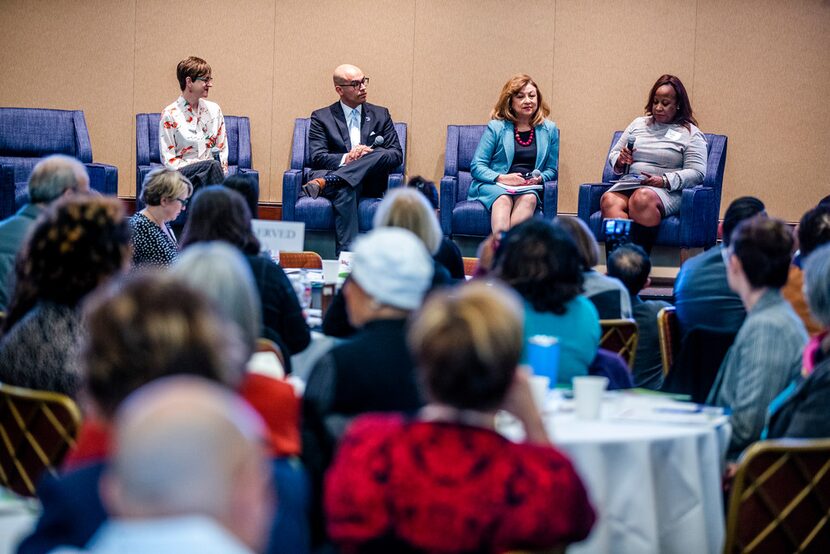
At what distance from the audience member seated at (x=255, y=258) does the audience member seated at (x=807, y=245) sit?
5.59 ft

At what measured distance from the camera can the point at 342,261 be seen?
5.44 meters

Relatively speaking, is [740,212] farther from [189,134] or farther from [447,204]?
[189,134]

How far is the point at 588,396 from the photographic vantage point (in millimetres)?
2512

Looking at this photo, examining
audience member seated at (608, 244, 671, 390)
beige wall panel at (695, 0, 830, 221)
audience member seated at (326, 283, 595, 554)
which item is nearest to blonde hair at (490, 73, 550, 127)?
beige wall panel at (695, 0, 830, 221)

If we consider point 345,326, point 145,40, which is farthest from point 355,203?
point 345,326

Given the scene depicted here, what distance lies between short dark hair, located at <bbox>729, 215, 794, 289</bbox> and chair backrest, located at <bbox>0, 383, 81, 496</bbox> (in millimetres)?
1751

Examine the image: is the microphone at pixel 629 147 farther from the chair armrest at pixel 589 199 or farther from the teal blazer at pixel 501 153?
the teal blazer at pixel 501 153

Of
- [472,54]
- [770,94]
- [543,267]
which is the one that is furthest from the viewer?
[472,54]

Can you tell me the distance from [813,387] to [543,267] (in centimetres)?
74

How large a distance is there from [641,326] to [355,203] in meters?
3.71

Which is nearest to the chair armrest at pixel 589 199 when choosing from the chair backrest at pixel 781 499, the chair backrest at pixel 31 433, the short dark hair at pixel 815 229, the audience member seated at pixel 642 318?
the audience member seated at pixel 642 318

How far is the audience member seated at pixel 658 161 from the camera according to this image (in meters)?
7.26

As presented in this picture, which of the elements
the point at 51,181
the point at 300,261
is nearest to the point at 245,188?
the point at 51,181

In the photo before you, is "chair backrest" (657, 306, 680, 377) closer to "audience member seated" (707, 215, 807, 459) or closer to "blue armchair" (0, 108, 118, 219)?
"audience member seated" (707, 215, 807, 459)
